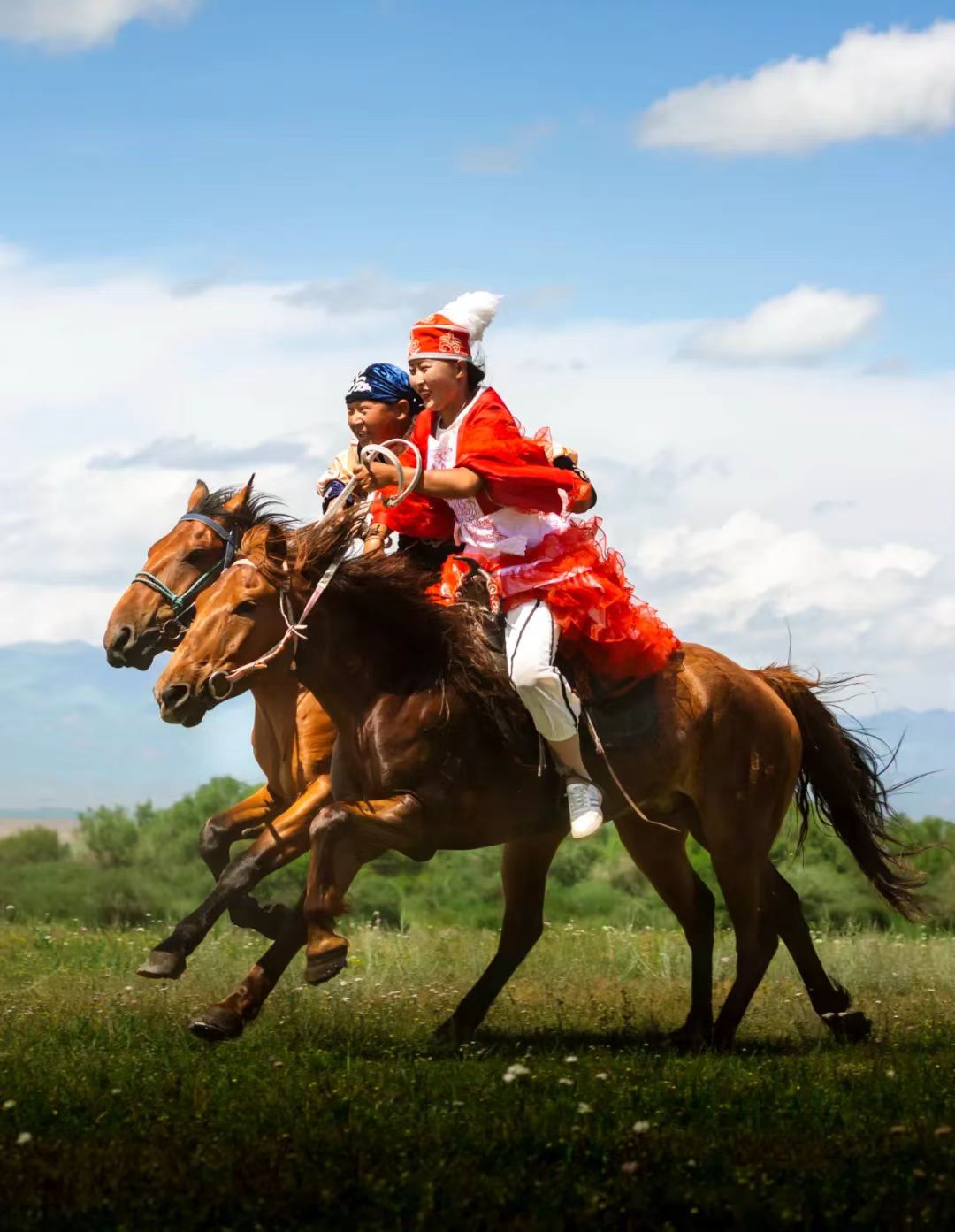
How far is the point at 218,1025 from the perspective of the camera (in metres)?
7.65

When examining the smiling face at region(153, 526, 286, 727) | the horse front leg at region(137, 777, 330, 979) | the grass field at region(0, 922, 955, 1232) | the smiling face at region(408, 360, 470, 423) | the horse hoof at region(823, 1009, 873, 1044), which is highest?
the smiling face at region(408, 360, 470, 423)

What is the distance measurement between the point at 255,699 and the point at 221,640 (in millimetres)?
1247

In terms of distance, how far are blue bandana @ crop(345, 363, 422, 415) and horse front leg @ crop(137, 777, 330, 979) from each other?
6.76 feet

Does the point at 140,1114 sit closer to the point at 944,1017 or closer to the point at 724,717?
the point at 724,717

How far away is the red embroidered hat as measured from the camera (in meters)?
7.86

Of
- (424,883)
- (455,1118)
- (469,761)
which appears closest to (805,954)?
(469,761)

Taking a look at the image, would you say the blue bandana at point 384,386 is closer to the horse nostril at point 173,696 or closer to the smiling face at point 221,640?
the smiling face at point 221,640

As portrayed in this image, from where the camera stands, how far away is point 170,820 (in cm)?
1747

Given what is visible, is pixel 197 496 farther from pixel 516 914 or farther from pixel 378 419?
pixel 516 914

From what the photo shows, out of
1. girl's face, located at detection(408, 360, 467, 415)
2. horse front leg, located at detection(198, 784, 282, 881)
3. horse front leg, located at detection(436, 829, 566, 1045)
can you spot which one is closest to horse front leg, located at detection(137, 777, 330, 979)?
horse front leg, located at detection(198, 784, 282, 881)

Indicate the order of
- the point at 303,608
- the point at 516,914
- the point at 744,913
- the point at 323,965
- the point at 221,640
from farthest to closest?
the point at 516,914
the point at 744,913
the point at 303,608
the point at 221,640
the point at 323,965

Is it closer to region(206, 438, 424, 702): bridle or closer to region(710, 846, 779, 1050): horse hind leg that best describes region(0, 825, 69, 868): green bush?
region(710, 846, 779, 1050): horse hind leg

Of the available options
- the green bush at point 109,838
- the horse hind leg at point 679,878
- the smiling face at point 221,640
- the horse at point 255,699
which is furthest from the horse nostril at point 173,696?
the green bush at point 109,838

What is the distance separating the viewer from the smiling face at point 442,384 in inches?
309
